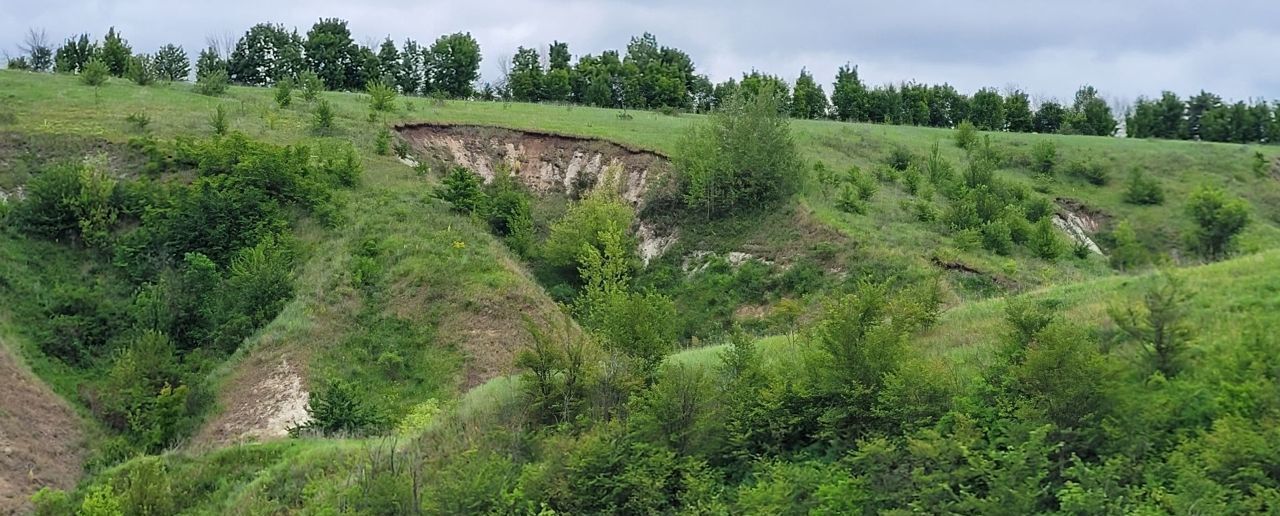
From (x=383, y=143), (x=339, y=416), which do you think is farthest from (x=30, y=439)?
(x=383, y=143)

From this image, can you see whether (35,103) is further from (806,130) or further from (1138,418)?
(1138,418)

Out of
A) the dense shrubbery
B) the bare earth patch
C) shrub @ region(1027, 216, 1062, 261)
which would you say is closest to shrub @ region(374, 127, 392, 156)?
the dense shrubbery

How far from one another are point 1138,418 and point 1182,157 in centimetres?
5681

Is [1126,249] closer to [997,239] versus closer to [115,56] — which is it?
[997,239]

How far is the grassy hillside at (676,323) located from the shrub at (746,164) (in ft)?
3.75

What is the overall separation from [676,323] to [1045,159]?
41157mm

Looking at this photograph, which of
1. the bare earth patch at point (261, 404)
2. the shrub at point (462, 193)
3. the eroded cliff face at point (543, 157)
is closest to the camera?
the bare earth patch at point (261, 404)

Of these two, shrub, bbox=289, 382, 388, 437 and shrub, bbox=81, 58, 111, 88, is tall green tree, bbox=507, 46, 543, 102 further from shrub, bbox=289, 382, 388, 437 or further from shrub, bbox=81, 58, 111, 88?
shrub, bbox=289, 382, 388, 437

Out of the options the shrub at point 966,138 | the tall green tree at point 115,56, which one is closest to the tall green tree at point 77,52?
the tall green tree at point 115,56

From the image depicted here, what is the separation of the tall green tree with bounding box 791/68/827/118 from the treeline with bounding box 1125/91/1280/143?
2613 cm

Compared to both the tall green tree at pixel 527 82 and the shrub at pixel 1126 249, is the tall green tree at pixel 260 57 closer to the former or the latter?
the tall green tree at pixel 527 82

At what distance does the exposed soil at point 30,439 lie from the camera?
78.0 feet

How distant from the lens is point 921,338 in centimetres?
1984

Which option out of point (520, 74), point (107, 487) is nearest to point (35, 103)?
point (107, 487)
